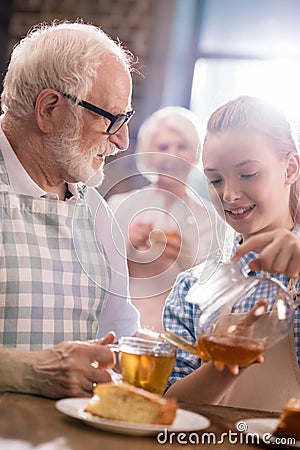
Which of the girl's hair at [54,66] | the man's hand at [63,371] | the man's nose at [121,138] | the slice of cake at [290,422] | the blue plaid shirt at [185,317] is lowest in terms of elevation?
the blue plaid shirt at [185,317]

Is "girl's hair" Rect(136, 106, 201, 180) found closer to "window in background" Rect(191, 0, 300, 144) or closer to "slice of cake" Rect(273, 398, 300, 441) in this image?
"window in background" Rect(191, 0, 300, 144)

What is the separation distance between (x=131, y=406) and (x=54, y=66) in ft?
3.53

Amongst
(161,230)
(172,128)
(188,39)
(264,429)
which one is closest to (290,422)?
(264,429)

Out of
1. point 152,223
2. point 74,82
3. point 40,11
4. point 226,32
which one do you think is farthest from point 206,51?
point 74,82

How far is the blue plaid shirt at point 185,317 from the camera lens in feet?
5.44

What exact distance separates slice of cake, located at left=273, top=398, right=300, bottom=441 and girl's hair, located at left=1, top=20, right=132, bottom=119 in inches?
41.3

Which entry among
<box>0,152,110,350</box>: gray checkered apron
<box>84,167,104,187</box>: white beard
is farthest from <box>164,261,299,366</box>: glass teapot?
<box>84,167,104,187</box>: white beard

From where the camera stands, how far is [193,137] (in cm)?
308

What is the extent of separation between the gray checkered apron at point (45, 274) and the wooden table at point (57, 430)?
50 centimetres

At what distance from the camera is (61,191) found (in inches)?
75.6

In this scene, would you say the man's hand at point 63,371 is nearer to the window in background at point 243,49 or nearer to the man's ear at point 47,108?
the man's ear at point 47,108

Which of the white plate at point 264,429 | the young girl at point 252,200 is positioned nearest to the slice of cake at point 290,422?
the white plate at point 264,429

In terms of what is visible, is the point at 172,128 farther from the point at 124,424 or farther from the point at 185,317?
the point at 124,424

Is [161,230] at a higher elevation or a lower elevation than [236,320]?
lower
